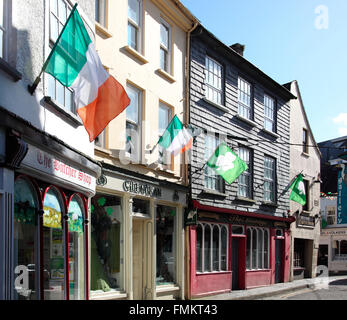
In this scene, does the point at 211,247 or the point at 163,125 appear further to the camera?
the point at 211,247

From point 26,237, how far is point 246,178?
1388cm

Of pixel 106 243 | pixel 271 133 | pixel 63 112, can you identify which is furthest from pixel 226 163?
pixel 63 112

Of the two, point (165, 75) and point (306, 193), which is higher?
point (165, 75)

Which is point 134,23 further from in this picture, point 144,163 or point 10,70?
point 10,70

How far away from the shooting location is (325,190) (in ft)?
150

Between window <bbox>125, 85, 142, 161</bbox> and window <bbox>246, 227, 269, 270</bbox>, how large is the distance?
316 inches

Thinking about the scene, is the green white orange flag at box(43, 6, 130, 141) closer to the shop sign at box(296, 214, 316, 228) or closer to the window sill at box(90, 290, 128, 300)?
the window sill at box(90, 290, 128, 300)

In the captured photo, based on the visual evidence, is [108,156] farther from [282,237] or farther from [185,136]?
[282,237]

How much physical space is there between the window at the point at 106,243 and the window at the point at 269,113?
444 inches

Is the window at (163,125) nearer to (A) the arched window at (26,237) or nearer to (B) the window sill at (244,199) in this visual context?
(B) the window sill at (244,199)

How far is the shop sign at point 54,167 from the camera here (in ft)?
22.2

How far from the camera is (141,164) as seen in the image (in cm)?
1323

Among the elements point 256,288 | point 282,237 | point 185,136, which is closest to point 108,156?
point 185,136
